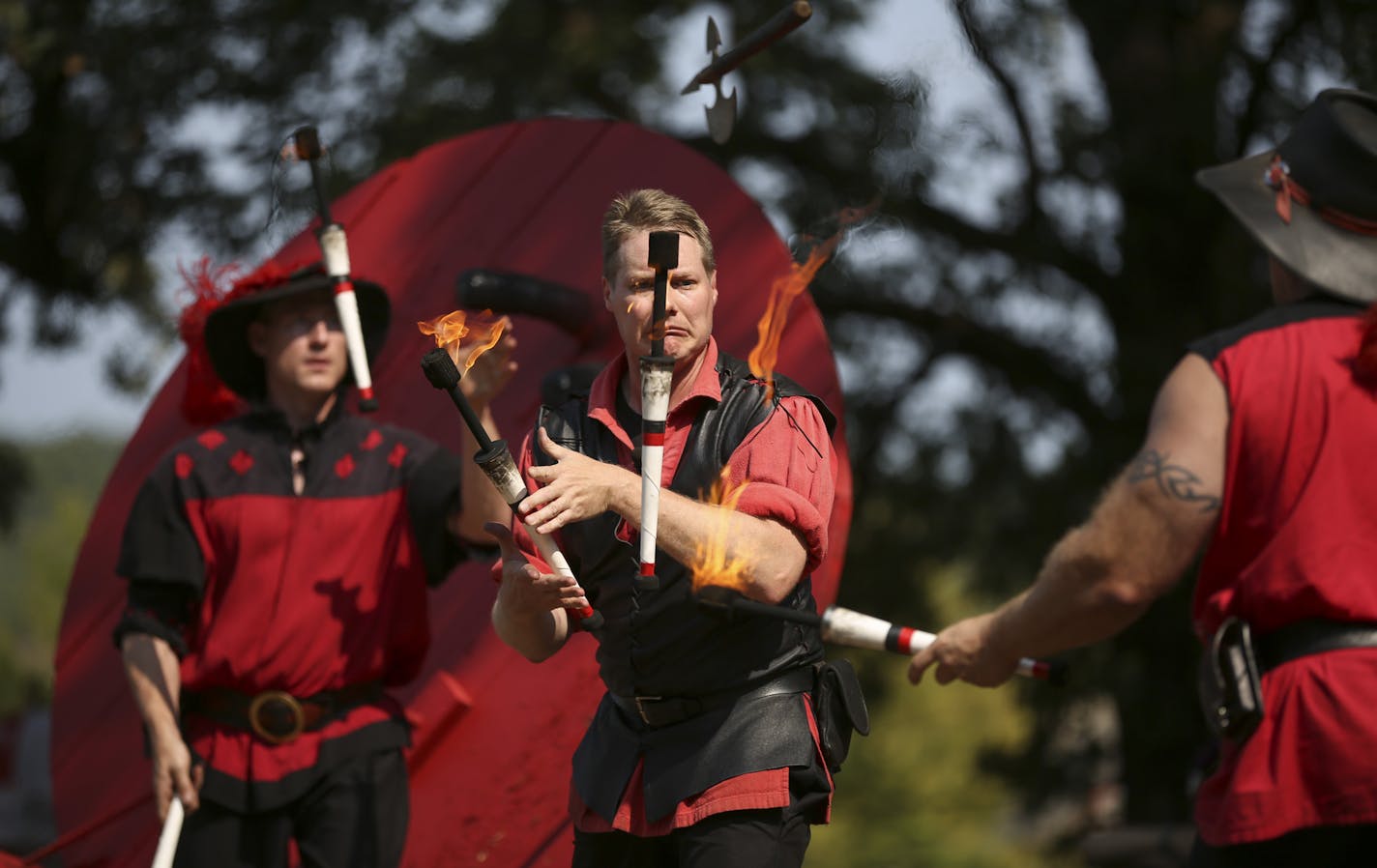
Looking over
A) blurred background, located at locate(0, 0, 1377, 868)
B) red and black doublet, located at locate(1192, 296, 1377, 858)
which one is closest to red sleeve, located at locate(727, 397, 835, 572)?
red and black doublet, located at locate(1192, 296, 1377, 858)

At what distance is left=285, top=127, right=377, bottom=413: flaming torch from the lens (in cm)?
385

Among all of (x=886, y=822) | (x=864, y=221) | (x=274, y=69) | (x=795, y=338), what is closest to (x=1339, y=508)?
(x=864, y=221)

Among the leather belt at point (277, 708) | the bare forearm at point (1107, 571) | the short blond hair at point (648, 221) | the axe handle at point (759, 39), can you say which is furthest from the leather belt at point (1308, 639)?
the leather belt at point (277, 708)

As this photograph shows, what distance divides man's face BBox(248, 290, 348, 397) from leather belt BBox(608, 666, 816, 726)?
1501 millimetres

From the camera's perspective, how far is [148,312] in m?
10.1

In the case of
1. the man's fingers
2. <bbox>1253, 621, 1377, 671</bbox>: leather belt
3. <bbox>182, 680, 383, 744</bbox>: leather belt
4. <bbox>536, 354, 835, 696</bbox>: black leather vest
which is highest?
the man's fingers

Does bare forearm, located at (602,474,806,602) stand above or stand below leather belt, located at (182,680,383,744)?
above

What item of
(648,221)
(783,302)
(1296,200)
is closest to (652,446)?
(648,221)

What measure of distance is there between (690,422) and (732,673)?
1.35ft

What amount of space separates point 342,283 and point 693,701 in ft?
5.26

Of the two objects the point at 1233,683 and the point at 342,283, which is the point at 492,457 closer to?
the point at 1233,683

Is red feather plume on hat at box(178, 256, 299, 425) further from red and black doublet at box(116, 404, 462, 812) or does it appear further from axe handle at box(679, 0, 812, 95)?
axe handle at box(679, 0, 812, 95)

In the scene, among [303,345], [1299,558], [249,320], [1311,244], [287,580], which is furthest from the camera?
[249,320]

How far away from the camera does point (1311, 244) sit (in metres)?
2.99
